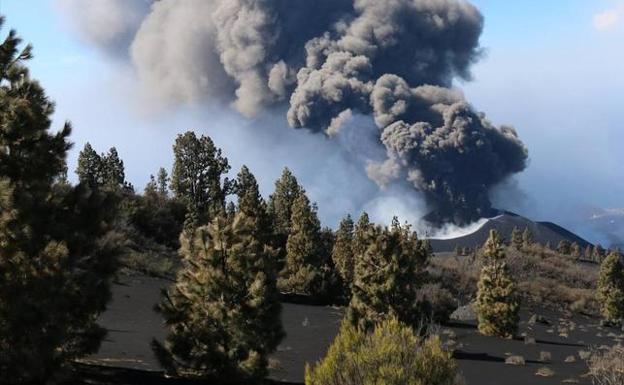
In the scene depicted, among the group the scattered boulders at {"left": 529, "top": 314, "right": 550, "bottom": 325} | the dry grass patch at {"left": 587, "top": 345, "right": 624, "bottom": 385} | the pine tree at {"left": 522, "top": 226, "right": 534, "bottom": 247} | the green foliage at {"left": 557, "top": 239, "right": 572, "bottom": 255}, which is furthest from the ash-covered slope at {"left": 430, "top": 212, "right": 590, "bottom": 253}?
the dry grass patch at {"left": 587, "top": 345, "right": 624, "bottom": 385}

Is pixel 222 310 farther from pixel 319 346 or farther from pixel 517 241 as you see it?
pixel 517 241

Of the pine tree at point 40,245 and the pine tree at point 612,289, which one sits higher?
the pine tree at point 612,289

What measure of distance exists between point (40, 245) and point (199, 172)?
62895 millimetres

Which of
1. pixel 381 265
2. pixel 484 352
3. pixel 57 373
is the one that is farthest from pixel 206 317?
pixel 484 352

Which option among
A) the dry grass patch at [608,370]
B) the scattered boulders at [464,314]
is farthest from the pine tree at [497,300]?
the scattered boulders at [464,314]

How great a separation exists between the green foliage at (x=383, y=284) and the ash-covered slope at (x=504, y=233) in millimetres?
86969

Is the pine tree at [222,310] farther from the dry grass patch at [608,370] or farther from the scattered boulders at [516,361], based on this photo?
the scattered boulders at [516,361]

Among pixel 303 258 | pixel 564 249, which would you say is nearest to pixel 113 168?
pixel 303 258

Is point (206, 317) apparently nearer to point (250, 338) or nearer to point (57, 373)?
point (250, 338)

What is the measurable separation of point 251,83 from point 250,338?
419 ft

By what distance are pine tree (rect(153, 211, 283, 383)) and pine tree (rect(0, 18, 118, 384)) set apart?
3.06 metres

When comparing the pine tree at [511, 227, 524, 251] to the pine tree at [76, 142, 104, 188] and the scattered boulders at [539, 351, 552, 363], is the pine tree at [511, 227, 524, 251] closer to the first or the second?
the pine tree at [76, 142, 104, 188]

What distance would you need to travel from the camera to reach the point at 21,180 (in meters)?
14.8

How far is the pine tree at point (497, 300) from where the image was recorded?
Answer: 138 ft
